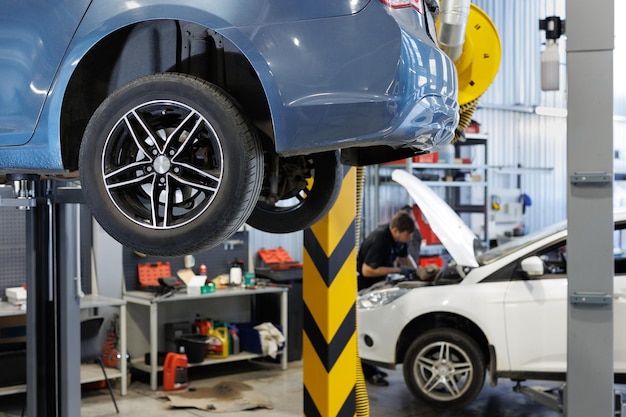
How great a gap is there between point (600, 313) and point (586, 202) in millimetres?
525

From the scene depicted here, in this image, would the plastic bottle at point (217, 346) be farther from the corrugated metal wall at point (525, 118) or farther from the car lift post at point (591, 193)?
the corrugated metal wall at point (525, 118)

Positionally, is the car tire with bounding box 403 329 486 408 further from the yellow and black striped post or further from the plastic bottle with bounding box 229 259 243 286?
the yellow and black striped post

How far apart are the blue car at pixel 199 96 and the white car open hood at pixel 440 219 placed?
3.74 metres

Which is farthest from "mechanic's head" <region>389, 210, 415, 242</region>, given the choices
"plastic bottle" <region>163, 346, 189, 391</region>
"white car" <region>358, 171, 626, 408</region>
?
"plastic bottle" <region>163, 346, 189, 391</region>

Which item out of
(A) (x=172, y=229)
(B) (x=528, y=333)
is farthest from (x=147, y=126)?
(B) (x=528, y=333)

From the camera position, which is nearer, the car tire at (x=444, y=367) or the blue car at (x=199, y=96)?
the blue car at (x=199, y=96)

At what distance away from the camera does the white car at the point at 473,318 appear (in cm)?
599

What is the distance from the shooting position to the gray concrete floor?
261 inches

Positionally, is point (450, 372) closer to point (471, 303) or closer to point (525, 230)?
point (471, 303)

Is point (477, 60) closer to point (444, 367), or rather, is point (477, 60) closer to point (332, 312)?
point (332, 312)

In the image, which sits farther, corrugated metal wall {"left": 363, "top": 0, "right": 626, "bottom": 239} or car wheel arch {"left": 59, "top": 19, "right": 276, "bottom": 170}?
corrugated metal wall {"left": 363, "top": 0, "right": 626, "bottom": 239}

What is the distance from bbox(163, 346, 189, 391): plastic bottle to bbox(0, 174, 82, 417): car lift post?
11.7 feet

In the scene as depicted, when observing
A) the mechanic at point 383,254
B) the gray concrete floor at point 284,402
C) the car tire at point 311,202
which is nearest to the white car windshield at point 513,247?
the mechanic at point 383,254

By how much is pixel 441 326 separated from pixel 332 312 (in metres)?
2.97
